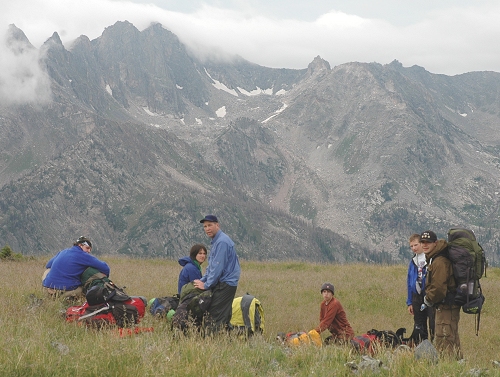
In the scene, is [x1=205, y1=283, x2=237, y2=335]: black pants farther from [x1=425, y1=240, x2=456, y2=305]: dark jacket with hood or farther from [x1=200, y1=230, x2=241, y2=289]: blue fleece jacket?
[x1=425, y1=240, x2=456, y2=305]: dark jacket with hood

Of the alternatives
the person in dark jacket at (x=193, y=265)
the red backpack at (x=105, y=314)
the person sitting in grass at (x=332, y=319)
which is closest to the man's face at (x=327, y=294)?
the person sitting in grass at (x=332, y=319)

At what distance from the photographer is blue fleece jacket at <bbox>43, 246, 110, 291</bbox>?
11.9 metres

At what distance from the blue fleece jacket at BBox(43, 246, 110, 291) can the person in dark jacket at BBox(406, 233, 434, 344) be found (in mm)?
7662

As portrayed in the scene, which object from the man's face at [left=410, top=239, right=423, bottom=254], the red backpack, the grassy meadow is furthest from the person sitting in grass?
the red backpack

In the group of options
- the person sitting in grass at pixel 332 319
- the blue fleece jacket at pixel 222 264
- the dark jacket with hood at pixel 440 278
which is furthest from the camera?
the person sitting in grass at pixel 332 319

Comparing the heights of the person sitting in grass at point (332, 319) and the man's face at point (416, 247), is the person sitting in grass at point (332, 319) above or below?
below

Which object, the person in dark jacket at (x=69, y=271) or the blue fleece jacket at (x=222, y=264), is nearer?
the blue fleece jacket at (x=222, y=264)

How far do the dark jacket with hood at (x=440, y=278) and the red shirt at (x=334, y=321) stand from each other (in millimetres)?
2864

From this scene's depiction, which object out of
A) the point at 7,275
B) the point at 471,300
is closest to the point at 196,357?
the point at 471,300

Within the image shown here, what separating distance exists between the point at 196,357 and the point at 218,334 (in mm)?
2667

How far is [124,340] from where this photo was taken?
7977mm

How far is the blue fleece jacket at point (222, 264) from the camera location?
33.2 ft

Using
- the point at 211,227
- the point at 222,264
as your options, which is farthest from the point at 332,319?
the point at 211,227

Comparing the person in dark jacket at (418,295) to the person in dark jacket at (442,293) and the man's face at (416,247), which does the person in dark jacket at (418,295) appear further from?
the person in dark jacket at (442,293)
